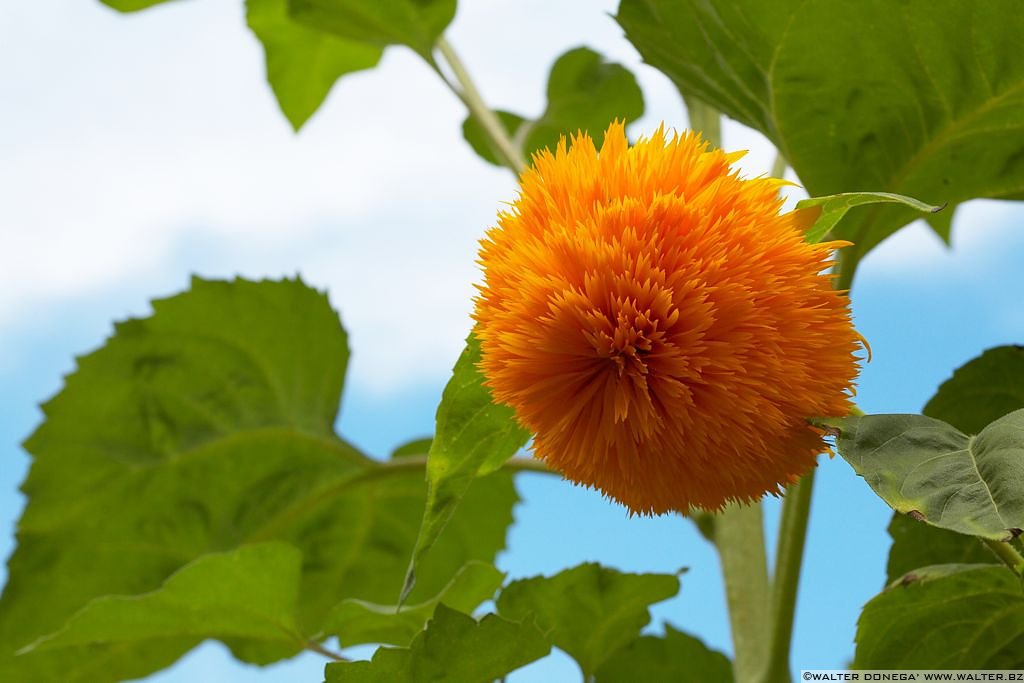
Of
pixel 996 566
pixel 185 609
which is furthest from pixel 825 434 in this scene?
pixel 185 609

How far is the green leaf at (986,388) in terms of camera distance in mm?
720

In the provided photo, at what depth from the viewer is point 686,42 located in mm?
645

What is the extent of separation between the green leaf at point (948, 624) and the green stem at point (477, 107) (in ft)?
1.32

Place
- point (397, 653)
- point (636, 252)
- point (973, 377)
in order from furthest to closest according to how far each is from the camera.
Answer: point (973, 377) < point (397, 653) < point (636, 252)

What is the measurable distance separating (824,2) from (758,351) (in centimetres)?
26

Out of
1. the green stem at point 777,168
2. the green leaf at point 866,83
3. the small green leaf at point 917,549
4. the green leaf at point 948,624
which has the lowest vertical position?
the green leaf at point 948,624

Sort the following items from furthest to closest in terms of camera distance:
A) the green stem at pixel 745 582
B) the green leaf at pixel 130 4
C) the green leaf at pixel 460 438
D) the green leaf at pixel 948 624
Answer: the green leaf at pixel 130 4
the green stem at pixel 745 582
the green leaf at pixel 948 624
the green leaf at pixel 460 438

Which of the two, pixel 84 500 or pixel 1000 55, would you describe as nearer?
pixel 1000 55

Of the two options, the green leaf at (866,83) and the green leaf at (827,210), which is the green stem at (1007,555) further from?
the green leaf at (866,83)

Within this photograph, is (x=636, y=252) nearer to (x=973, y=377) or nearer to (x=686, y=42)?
(x=686, y=42)

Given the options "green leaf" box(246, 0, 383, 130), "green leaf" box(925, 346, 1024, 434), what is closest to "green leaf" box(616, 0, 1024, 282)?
"green leaf" box(925, 346, 1024, 434)

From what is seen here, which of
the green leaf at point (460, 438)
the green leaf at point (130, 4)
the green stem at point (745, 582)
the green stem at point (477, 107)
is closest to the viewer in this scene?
the green leaf at point (460, 438)

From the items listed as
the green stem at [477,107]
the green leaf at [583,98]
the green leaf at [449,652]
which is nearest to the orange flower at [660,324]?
the green leaf at [449,652]

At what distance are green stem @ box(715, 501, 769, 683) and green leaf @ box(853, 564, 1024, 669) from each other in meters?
0.11
